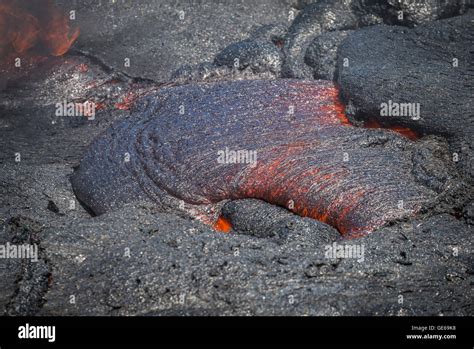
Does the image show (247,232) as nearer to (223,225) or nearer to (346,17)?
(223,225)

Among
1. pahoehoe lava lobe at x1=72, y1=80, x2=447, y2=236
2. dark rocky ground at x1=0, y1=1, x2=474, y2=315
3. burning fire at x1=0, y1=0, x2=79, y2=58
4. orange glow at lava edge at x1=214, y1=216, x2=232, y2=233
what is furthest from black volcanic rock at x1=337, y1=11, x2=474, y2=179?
burning fire at x1=0, y1=0, x2=79, y2=58

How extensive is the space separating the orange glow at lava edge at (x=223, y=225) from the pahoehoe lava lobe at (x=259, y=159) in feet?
0.28

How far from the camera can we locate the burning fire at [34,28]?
9617mm

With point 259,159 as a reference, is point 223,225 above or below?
below

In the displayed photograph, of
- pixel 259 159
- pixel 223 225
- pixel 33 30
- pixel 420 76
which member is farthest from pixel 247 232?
pixel 33 30

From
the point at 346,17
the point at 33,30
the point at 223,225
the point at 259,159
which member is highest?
the point at 346,17

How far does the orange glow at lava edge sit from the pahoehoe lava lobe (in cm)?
9

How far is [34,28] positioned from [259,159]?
7.12m

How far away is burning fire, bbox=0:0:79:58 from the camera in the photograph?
9.62 meters

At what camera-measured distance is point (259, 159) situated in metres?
5.98

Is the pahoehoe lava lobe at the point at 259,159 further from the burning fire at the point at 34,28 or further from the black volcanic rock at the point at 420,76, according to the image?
the burning fire at the point at 34,28

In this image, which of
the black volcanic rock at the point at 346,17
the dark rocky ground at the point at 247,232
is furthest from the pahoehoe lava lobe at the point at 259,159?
the black volcanic rock at the point at 346,17
